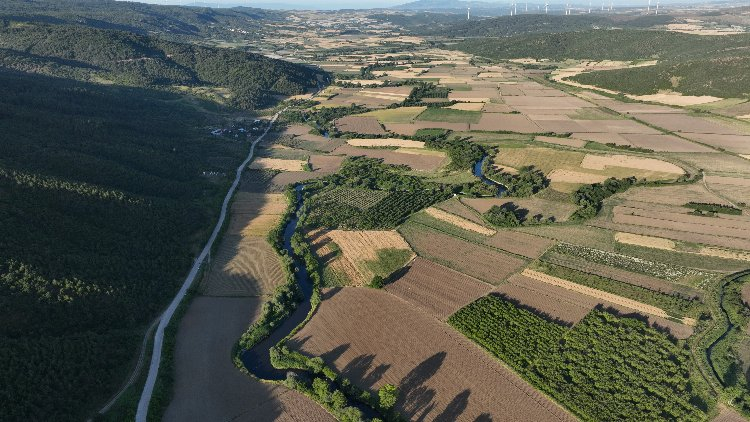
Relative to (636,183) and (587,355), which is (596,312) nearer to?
(587,355)

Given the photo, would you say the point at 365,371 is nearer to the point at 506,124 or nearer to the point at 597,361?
the point at 597,361

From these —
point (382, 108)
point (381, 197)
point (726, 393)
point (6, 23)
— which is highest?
point (6, 23)

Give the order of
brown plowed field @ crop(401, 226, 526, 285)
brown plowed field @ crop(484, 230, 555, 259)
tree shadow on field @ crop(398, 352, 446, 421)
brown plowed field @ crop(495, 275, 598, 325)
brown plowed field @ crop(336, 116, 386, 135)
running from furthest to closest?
brown plowed field @ crop(336, 116, 386, 135), brown plowed field @ crop(484, 230, 555, 259), brown plowed field @ crop(401, 226, 526, 285), brown plowed field @ crop(495, 275, 598, 325), tree shadow on field @ crop(398, 352, 446, 421)

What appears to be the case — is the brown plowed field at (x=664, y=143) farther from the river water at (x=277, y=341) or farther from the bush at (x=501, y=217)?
the river water at (x=277, y=341)

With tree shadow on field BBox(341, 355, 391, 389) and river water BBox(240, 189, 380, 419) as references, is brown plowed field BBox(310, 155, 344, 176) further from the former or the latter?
tree shadow on field BBox(341, 355, 391, 389)

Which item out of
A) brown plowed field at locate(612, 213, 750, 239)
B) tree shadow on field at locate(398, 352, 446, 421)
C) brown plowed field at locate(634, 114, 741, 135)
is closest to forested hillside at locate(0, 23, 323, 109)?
brown plowed field at locate(634, 114, 741, 135)

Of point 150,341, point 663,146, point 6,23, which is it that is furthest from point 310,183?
point 6,23
